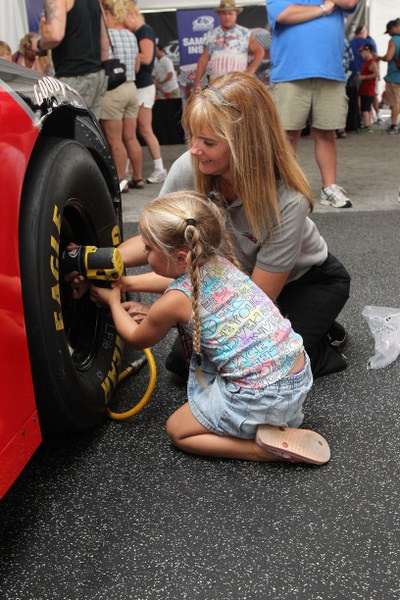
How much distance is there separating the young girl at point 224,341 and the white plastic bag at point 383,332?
514mm

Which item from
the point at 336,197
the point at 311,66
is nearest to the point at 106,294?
the point at 311,66

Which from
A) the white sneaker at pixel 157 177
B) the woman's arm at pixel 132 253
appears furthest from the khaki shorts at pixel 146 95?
the woman's arm at pixel 132 253

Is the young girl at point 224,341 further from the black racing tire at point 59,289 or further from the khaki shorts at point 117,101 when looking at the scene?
the khaki shorts at point 117,101

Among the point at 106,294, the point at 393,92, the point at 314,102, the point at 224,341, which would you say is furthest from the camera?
the point at 393,92

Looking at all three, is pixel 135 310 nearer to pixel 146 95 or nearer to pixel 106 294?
pixel 106 294

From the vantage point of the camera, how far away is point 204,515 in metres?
1.35

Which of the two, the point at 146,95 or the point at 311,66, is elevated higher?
the point at 311,66

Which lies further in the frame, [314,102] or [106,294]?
[314,102]

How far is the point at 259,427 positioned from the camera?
59.1 inches

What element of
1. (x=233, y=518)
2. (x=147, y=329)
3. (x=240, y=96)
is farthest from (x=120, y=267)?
(x=233, y=518)

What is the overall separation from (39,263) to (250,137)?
67 cm

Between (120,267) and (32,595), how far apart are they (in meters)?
0.72

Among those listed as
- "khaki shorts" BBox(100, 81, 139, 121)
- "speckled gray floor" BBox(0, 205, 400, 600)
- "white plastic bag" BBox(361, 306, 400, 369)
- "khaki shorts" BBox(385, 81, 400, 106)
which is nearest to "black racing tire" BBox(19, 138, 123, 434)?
"speckled gray floor" BBox(0, 205, 400, 600)

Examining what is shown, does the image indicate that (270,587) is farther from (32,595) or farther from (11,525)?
(11,525)
